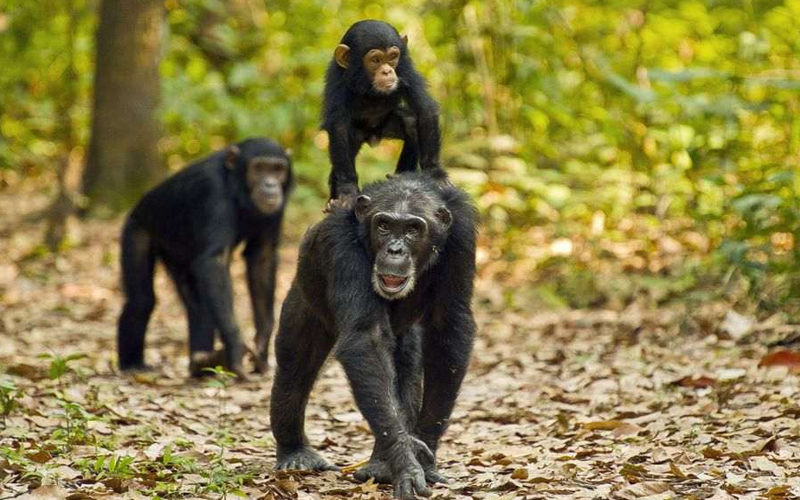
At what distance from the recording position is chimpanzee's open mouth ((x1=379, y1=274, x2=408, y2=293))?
19.1 feet

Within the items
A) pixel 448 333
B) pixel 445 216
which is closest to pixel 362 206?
pixel 445 216

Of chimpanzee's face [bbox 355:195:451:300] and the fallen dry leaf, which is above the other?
chimpanzee's face [bbox 355:195:451:300]

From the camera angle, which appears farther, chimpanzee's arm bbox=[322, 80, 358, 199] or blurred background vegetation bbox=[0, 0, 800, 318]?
blurred background vegetation bbox=[0, 0, 800, 318]

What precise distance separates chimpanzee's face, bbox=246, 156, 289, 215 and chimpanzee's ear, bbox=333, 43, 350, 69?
331 cm

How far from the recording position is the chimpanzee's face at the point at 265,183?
32.8ft

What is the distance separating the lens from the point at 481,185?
1361 cm

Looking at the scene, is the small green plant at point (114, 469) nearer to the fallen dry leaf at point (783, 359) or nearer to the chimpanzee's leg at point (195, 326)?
the chimpanzee's leg at point (195, 326)

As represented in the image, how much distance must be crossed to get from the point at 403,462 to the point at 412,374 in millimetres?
1152

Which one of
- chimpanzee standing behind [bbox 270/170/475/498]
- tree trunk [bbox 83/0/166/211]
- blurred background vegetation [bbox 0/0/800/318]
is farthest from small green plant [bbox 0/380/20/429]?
tree trunk [bbox 83/0/166/211]

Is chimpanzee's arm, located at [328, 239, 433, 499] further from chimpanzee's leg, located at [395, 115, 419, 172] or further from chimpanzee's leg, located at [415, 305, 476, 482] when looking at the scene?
chimpanzee's leg, located at [395, 115, 419, 172]

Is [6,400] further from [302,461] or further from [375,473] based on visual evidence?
[375,473]

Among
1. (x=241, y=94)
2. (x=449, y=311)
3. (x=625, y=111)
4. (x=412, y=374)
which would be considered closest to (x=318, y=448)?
(x=412, y=374)

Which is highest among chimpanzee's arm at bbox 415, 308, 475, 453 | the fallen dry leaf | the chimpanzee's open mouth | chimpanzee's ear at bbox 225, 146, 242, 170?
chimpanzee's ear at bbox 225, 146, 242, 170

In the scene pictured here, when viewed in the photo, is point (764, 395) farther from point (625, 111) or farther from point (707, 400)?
point (625, 111)
